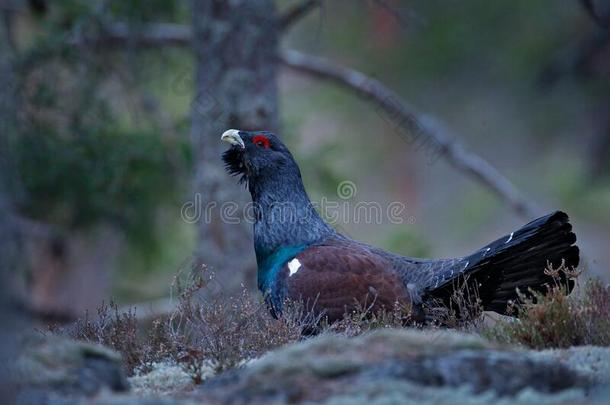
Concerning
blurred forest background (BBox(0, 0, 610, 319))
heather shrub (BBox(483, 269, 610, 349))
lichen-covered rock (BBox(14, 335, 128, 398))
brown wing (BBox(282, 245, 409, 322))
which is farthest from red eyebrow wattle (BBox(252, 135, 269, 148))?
lichen-covered rock (BBox(14, 335, 128, 398))

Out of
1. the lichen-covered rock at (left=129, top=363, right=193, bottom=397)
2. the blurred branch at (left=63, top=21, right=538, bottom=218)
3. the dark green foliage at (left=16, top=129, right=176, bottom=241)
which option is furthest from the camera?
the blurred branch at (left=63, top=21, right=538, bottom=218)

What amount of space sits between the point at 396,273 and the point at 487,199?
14.7m

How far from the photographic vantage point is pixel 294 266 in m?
6.48

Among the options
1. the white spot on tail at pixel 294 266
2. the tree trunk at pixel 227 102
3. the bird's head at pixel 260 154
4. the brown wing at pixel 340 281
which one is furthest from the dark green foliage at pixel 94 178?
the brown wing at pixel 340 281

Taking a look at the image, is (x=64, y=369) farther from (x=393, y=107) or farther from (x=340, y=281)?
(x=393, y=107)

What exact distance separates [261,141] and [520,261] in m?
2.29

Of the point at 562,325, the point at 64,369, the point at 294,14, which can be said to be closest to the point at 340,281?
the point at 562,325

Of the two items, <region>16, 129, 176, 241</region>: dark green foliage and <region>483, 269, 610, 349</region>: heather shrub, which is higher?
<region>16, 129, 176, 241</region>: dark green foliage

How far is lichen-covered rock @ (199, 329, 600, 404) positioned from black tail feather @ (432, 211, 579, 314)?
6.84 feet

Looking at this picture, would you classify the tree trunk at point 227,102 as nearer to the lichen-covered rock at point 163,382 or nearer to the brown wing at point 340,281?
the brown wing at point 340,281

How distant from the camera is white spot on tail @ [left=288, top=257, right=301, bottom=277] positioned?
642 cm

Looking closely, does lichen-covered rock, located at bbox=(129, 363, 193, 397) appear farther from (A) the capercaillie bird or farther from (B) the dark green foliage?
(B) the dark green foliage

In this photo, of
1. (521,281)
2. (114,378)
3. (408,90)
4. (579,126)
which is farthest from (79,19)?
(579,126)

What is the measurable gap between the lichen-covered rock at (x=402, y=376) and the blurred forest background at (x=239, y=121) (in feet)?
4.07
